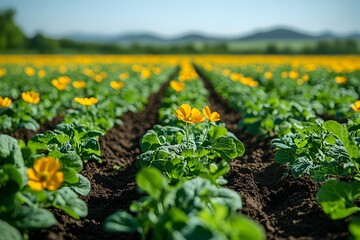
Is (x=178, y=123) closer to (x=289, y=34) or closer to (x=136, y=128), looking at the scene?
(x=136, y=128)

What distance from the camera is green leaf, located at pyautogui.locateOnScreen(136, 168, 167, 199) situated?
245 centimetres

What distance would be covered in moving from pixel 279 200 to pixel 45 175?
2.45m

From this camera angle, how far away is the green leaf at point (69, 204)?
288cm

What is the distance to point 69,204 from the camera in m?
2.93

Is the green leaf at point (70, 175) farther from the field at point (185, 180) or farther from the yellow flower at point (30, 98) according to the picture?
the yellow flower at point (30, 98)

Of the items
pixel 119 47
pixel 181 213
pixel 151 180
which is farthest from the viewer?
pixel 119 47

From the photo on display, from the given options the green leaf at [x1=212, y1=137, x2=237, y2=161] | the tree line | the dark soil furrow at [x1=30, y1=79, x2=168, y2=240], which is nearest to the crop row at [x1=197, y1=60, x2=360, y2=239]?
the green leaf at [x1=212, y1=137, x2=237, y2=161]

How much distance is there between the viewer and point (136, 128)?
8.19 metres

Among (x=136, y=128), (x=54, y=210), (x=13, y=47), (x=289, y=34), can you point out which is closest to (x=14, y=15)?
(x=13, y=47)

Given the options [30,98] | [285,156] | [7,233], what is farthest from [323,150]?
A: [30,98]

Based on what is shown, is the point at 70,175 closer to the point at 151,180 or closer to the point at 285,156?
the point at 151,180

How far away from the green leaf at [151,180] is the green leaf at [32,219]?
627 mm

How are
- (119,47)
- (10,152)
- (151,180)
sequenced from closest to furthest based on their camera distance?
(151,180), (10,152), (119,47)

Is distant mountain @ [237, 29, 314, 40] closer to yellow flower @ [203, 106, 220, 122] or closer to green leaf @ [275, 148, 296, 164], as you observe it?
green leaf @ [275, 148, 296, 164]
